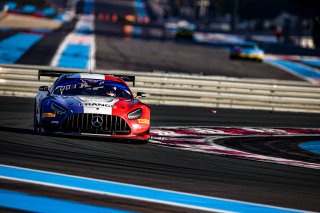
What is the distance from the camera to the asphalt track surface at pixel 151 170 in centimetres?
927

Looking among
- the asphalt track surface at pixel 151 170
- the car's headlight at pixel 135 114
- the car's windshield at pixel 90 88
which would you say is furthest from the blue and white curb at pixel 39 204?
the car's windshield at pixel 90 88

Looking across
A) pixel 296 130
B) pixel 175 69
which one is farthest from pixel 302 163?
pixel 175 69

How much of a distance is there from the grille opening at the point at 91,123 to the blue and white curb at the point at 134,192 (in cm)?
358

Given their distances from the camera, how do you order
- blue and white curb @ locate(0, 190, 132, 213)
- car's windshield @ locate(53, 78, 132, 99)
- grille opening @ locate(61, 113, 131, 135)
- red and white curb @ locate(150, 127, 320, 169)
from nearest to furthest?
blue and white curb @ locate(0, 190, 132, 213) < grille opening @ locate(61, 113, 131, 135) < red and white curb @ locate(150, 127, 320, 169) < car's windshield @ locate(53, 78, 132, 99)

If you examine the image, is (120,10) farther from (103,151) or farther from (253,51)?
(103,151)

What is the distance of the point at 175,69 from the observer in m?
40.5

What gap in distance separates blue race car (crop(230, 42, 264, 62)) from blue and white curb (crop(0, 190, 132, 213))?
1711 inches

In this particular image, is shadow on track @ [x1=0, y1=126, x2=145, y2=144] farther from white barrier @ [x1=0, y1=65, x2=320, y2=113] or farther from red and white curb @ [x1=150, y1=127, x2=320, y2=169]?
white barrier @ [x1=0, y1=65, x2=320, y2=113]

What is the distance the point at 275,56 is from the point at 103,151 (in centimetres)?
4871

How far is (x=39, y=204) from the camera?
26.6 feet

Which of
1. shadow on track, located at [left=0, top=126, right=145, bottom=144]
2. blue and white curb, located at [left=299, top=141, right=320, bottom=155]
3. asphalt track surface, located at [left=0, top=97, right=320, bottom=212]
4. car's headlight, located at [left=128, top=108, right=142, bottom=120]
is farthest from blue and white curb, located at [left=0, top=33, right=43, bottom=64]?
asphalt track surface, located at [left=0, top=97, right=320, bottom=212]

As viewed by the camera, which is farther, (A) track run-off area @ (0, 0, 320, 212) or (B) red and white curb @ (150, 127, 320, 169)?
(B) red and white curb @ (150, 127, 320, 169)

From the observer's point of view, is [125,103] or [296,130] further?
[296,130]

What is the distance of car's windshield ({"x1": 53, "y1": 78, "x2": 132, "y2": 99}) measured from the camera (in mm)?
14469
